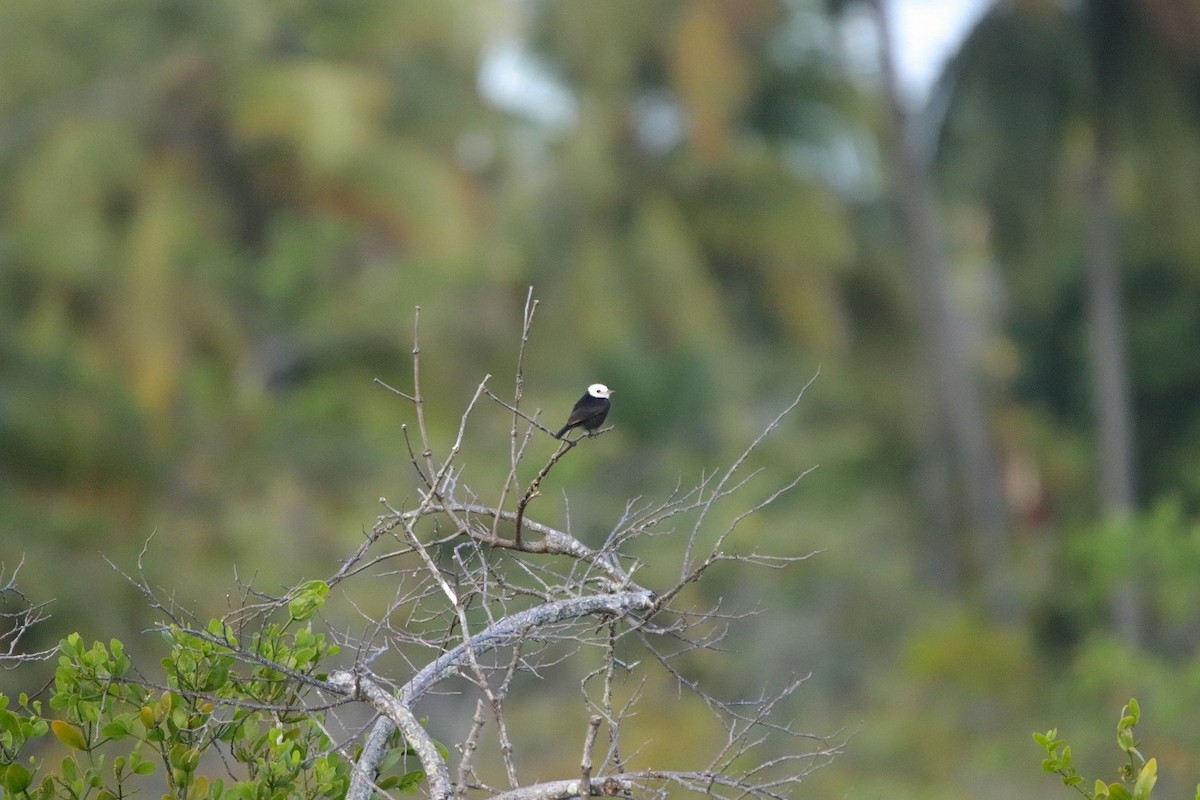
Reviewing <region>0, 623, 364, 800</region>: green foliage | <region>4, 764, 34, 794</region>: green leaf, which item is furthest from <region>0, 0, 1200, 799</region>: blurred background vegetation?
<region>4, 764, 34, 794</region>: green leaf

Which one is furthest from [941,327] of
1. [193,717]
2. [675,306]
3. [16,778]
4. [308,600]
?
[16,778]

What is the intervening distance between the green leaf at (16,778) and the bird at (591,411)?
2730 mm

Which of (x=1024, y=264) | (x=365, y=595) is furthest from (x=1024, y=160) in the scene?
(x=365, y=595)

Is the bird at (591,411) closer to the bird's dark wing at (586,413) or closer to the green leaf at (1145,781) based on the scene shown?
the bird's dark wing at (586,413)

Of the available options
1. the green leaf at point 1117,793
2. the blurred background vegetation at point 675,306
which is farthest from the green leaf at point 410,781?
the blurred background vegetation at point 675,306

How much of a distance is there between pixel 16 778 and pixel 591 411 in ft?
9.59

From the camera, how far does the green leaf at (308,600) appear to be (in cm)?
394

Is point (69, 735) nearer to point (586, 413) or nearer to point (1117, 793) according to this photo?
point (1117, 793)

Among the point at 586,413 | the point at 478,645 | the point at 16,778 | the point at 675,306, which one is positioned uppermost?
the point at 586,413

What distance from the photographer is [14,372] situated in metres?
16.3

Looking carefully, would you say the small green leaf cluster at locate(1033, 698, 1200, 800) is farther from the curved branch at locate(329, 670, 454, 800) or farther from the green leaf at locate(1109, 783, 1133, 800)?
the curved branch at locate(329, 670, 454, 800)

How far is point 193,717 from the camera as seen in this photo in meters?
3.94

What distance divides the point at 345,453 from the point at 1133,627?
7985 mm

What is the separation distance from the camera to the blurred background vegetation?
16.2 m
